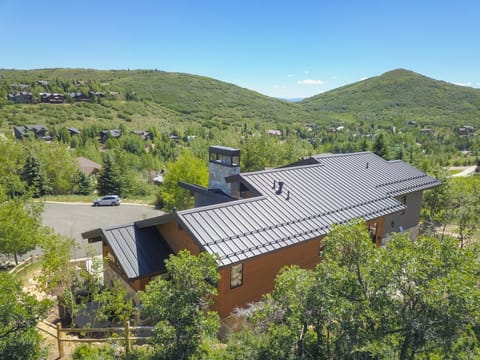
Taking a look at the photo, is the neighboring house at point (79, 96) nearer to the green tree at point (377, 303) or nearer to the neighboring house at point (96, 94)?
the neighboring house at point (96, 94)

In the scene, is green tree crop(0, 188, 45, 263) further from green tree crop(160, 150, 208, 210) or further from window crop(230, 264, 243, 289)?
green tree crop(160, 150, 208, 210)

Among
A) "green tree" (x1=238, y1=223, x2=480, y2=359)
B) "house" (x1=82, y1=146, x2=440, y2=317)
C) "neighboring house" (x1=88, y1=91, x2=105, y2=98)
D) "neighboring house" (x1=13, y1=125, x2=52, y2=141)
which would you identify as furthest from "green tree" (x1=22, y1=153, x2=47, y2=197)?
"neighboring house" (x1=88, y1=91, x2=105, y2=98)

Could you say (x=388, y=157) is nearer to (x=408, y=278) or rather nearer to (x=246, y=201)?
(x=246, y=201)

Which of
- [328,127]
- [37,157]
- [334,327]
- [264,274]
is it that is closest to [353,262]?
[334,327]

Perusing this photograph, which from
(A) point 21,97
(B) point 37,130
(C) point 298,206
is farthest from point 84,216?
(A) point 21,97

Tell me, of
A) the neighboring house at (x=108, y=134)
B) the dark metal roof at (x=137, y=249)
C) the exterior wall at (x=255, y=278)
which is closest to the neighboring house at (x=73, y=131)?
the neighboring house at (x=108, y=134)
